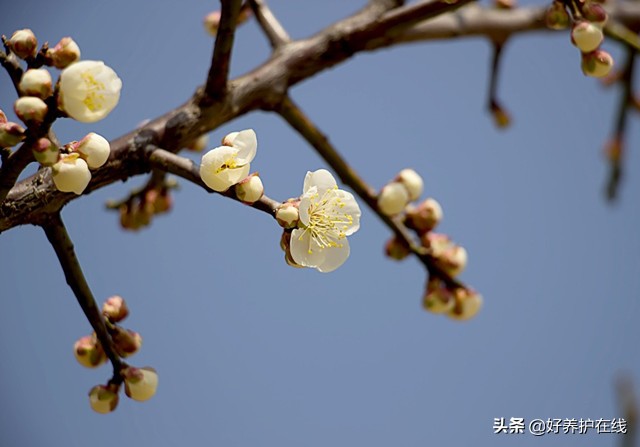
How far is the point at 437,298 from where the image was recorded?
1739 mm

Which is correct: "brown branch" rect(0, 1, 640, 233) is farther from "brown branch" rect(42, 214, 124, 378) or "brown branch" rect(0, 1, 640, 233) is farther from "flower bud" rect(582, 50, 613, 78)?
"flower bud" rect(582, 50, 613, 78)

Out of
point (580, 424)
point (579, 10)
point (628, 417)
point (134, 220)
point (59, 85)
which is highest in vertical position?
point (59, 85)

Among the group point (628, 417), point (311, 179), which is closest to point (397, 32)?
point (311, 179)

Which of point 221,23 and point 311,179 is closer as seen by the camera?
point 311,179

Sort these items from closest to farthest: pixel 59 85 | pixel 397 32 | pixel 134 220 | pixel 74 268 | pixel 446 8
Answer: pixel 59 85
pixel 74 268
pixel 446 8
pixel 397 32
pixel 134 220

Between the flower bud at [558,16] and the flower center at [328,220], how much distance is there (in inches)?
22.5

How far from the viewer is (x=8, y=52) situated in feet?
3.49

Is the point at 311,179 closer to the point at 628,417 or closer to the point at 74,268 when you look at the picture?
the point at 74,268

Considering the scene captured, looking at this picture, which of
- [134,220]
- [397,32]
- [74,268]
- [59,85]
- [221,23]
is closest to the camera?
[59,85]

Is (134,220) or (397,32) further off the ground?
(397,32)

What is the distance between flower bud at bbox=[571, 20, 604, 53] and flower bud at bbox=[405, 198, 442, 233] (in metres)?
0.51

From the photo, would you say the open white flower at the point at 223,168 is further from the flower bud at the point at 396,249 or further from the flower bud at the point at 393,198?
the flower bud at the point at 396,249

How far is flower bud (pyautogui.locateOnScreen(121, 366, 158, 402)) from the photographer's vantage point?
1291 millimetres

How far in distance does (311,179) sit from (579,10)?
0.64 meters
